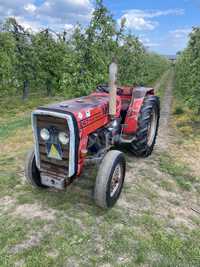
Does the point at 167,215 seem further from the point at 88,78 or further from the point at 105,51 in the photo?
the point at 105,51

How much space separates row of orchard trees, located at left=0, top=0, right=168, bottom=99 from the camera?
754 cm

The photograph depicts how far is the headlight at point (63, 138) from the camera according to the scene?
3277 mm

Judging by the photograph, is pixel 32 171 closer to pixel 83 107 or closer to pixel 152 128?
pixel 83 107

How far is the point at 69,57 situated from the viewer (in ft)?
26.3

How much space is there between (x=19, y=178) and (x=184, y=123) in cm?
648

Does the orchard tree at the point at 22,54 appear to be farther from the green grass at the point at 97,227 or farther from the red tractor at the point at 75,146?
the red tractor at the point at 75,146

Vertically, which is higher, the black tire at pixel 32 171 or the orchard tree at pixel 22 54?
the orchard tree at pixel 22 54

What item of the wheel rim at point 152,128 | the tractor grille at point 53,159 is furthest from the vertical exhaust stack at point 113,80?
the wheel rim at point 152,128

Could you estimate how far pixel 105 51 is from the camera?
7.94m

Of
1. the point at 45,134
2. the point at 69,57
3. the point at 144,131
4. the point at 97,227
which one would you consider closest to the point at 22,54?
the point at 69,57

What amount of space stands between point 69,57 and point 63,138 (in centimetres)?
539

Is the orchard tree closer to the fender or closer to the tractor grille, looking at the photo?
the fender

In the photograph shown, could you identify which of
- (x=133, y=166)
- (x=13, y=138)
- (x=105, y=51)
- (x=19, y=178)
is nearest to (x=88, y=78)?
(x=105, y=51)

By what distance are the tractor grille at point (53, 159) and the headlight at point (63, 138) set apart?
0.05 m
